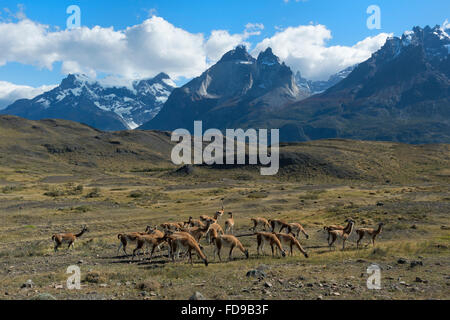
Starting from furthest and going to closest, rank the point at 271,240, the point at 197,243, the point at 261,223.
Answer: the point at 261,223 < the point at 197,243 < the point at 271,240

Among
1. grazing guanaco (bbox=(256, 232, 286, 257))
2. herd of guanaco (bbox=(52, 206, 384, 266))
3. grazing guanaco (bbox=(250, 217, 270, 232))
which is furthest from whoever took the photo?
grazing guanaco (bbox=(250, 217, 270, 232))

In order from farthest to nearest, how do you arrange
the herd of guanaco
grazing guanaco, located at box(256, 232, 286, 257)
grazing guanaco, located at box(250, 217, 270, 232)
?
grazing guanaco, located at box(250, 217, 270, 232)
grazing guanaco, located at box(256, 232, 286, 257)
the herd of guanaco

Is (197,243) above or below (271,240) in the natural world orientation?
below

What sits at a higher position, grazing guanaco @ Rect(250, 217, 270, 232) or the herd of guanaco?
the herd of guanaco

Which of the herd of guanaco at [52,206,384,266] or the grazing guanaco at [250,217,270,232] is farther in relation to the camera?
the grazing guanaco at [250,217,270,232]

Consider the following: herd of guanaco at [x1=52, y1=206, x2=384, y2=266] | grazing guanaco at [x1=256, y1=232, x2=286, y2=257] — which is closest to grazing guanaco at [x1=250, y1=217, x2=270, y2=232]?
herd of guanaco at [x1=52, y1=206, x2=384, y2=266]

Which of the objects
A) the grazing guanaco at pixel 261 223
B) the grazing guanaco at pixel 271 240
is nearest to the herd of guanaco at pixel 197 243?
the grazing guanaco at pixel 271 240

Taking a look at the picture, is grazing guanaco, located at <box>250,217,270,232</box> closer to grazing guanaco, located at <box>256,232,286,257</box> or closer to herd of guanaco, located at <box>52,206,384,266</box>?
herd of guanaco, located at <box>52,206,384,266</box>

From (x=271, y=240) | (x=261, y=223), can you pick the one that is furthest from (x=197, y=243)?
(x=261, y=223)

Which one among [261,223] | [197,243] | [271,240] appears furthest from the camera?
[261,223]

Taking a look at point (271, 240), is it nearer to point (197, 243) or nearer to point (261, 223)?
point (197, 243)
